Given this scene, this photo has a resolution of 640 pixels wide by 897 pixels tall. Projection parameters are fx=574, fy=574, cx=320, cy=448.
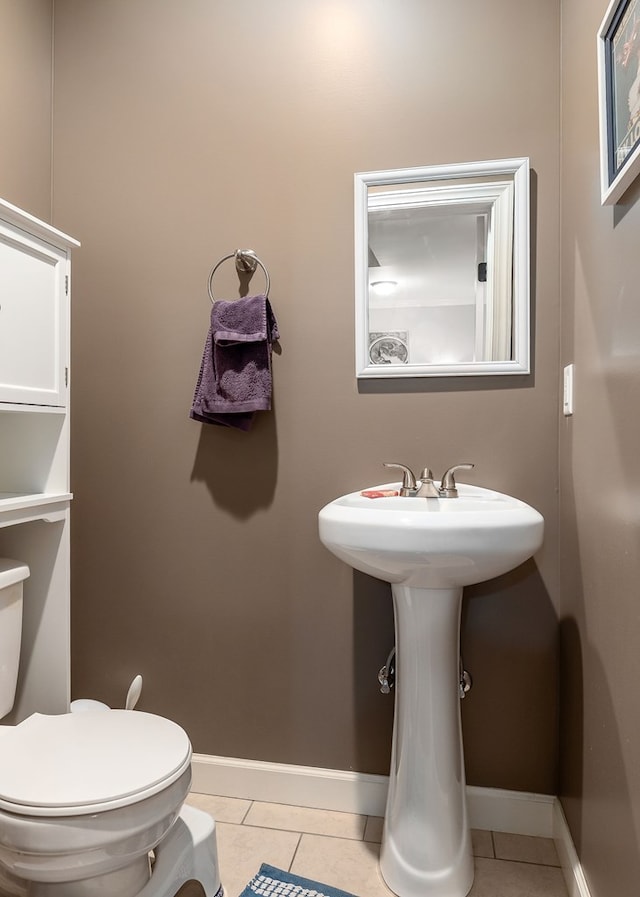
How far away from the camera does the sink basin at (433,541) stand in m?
1.09

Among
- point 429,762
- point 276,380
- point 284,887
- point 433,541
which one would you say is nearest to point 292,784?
point 284,887

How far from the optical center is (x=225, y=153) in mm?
1737

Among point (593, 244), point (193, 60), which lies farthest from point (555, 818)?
point (193, 60)

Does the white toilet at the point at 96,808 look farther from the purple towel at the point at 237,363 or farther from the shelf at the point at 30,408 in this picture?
the purple towel at the point at 237,363

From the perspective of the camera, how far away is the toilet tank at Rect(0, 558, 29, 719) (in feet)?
4.50

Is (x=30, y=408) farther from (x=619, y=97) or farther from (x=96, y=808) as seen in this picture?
(x=619, y=97)

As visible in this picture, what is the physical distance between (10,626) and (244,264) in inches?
45.7

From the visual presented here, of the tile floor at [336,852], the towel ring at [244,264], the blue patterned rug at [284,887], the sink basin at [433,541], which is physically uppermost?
the towel ring at [244,264]

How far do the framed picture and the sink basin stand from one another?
2.08 feet

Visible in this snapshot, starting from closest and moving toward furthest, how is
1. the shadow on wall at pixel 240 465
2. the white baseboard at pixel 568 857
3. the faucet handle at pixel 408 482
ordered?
the white baseboard at pixel 568 857, the faucet handle at pixel 408 482, the shadow on wall at pixel 240 465

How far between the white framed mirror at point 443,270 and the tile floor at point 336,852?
1.25 meters

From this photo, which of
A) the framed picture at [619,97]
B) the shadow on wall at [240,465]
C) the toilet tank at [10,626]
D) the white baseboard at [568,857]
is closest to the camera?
the framed picture at [619,97]

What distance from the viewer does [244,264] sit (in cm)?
171

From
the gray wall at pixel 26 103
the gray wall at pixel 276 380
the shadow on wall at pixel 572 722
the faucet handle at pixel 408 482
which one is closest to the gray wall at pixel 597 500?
the shadow on wall at pixel 572 722
